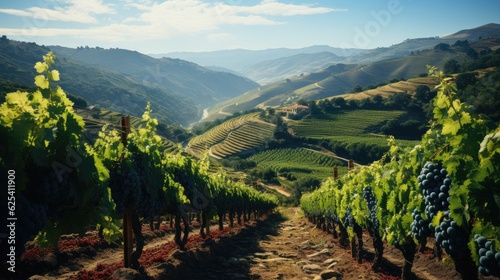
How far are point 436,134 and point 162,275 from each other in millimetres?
7558

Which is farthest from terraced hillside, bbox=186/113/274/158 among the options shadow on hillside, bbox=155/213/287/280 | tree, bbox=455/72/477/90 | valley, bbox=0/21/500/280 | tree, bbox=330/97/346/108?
shadow on hillside, bbox=155/213/287/280

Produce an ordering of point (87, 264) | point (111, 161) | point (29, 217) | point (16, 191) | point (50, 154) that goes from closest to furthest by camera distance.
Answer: point (16, 191), point (29, 217), point (50, 154), point (111, 161), point (87, 264)

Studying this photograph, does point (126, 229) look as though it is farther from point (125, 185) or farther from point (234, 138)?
point (234, 138)

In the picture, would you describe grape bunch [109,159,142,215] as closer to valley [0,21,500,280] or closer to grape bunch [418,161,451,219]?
valley [0,21,500,280]

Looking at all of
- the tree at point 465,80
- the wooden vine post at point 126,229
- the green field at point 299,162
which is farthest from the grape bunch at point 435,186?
the tree at point 465,80

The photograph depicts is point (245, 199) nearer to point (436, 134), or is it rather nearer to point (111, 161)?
point (111, 161)

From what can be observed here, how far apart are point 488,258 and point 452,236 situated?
3.29ft

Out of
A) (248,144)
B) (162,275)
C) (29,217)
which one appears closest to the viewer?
(29,217)

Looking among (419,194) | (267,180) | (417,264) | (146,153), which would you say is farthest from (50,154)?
(267,180)

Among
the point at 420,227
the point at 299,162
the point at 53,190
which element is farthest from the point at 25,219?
the point at 299,162

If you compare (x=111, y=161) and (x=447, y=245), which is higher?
(x=111, y=161)

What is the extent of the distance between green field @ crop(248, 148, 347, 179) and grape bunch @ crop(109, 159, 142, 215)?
78.9 meters

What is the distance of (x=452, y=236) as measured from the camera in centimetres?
534

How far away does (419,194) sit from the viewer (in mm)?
7043
